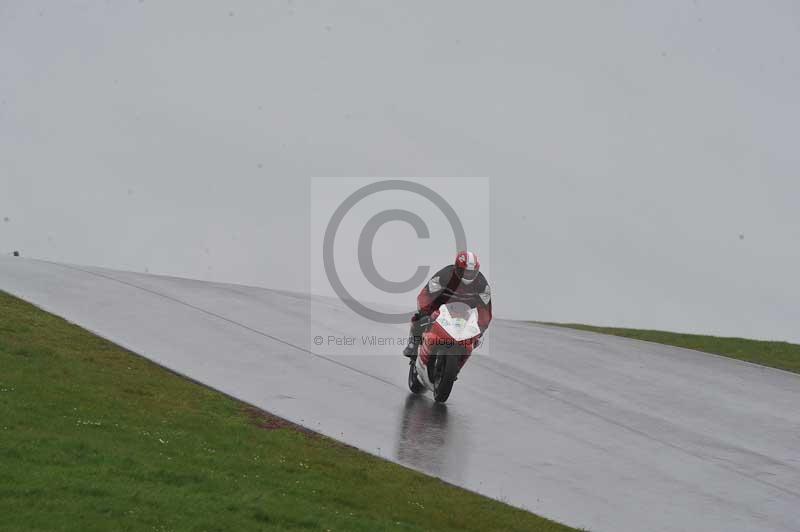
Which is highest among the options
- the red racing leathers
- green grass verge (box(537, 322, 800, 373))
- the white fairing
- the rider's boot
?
the red racing leathers

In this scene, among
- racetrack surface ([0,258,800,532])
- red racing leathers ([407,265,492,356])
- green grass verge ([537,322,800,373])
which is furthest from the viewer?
green grass verge ([537,322,800,373])

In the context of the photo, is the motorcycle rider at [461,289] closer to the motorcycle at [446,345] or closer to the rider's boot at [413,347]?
the motorcycle at [446,345]

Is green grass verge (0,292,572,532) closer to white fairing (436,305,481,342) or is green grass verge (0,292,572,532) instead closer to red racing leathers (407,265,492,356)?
white fairing (436,305,481,342)

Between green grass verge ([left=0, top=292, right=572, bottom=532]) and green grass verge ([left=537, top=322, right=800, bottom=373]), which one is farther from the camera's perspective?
green grass verge ([left=537, top=322, right=800, bottom=373])

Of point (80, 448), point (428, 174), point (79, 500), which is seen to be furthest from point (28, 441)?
point (428, 174)

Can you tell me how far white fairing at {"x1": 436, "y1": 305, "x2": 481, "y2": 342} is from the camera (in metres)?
14.0

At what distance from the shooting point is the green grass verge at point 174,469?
7.78 meters

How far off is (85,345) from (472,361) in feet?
22.1

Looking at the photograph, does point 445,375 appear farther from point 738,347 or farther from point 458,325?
point 738,347

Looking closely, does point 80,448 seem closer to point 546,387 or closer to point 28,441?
point 28,441

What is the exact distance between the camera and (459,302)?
14492 mm

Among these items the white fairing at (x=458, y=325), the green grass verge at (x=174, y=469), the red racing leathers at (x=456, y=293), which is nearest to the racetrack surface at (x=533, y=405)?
the green grass verge at (x=174, y=469)

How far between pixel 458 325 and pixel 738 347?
37.4 ft

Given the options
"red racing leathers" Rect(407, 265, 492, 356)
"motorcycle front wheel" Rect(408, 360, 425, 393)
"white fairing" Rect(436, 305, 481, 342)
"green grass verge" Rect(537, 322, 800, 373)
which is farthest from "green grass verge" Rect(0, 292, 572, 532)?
"green grass verge" Rect(537, 322, 800, 373)
